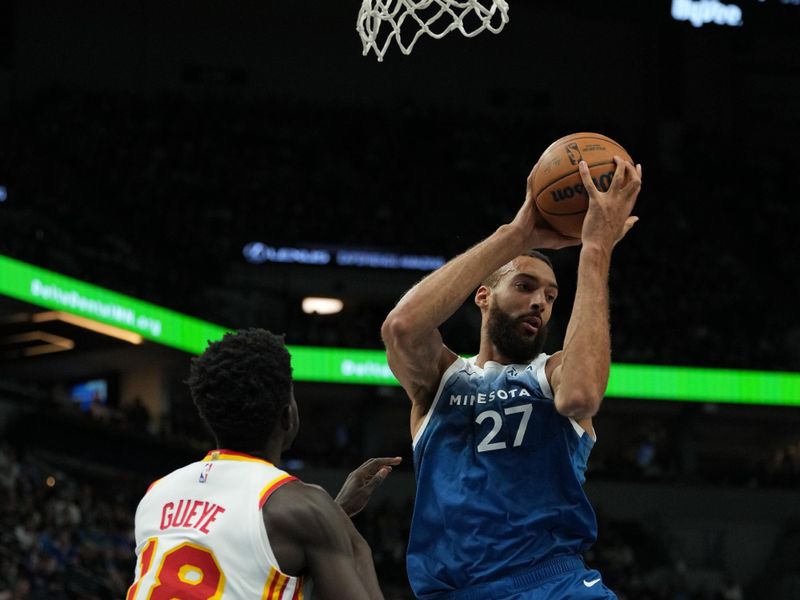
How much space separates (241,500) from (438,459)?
1.02 m

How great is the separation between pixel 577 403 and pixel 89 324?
16.9 metres

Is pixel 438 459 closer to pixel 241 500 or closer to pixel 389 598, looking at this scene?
pixel 241 500

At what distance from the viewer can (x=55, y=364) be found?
22.5 metres

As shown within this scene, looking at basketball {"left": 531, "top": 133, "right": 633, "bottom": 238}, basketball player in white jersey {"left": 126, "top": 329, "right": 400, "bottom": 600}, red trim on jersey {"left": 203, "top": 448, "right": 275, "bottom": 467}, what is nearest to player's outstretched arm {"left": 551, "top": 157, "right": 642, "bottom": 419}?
basketball {"left": 531, "top": 133, "right": 633, "bottom": 238}

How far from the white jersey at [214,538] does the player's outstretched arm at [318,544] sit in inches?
1.1

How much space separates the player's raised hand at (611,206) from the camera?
369 centimetres

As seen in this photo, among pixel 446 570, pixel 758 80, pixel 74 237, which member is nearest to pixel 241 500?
pixel 446 570

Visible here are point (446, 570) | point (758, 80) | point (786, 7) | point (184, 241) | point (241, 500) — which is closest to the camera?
point (241, 500)

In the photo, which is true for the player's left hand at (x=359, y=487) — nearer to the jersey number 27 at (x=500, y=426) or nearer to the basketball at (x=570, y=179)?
the jersey number 27 at (x=500, y=426)

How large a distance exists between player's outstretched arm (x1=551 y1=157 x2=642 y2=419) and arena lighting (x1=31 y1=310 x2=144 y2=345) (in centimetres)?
1520

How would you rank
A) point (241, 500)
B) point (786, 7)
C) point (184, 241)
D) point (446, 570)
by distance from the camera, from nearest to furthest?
point (241, 500)
point (446, 570)
point (786, 7)
point (184, 241)

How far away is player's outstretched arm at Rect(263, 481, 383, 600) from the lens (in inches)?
118

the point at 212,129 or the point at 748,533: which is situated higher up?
the point at 212,129

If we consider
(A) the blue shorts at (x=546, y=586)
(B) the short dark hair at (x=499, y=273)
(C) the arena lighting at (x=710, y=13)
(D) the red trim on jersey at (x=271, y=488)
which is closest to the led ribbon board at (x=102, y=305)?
(C) the arena lighting at (x=710, y=13)
